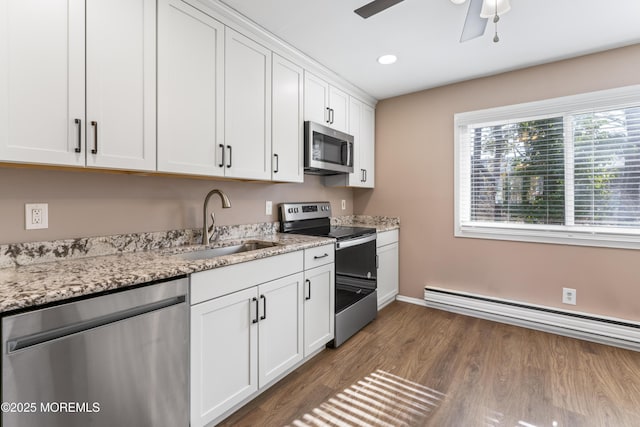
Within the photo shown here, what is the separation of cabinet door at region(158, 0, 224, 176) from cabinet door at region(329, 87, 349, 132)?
1239 millimetres

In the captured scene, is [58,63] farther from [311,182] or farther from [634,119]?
[634,119]

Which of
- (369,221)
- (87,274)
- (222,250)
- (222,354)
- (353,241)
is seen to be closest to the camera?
(87,274)

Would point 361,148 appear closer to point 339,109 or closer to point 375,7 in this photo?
point 339,109

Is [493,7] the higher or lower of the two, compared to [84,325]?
higher

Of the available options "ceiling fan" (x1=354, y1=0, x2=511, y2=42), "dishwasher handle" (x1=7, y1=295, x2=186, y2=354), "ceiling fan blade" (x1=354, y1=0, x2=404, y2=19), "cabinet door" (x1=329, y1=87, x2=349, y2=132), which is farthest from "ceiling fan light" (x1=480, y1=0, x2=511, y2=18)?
"dishwasher handle" (x1=7, y1=295, x2=186, y2=354)

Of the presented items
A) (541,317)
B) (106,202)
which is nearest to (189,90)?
(106,202)

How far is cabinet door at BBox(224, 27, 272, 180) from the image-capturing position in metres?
1.96

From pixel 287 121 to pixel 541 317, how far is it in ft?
9.17

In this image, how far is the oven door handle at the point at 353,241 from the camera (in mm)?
2422

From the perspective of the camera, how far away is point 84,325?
1.10 meters

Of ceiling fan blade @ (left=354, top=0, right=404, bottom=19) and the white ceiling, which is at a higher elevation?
the white ceiling

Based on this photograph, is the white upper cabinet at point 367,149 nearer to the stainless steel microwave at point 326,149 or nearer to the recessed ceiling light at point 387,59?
the stainless steel microwave at point 326,149

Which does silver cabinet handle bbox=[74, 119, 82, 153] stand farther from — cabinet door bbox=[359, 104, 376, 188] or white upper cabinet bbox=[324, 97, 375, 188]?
cabinet door bbox=[359, 104, 376, 188]

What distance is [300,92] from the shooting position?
2529mm
